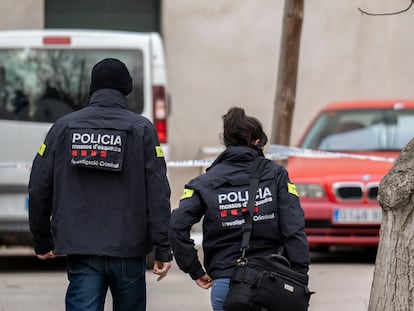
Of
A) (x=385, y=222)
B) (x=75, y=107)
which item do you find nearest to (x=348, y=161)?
(x=75, y=107)

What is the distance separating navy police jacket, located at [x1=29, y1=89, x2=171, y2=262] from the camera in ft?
18.6

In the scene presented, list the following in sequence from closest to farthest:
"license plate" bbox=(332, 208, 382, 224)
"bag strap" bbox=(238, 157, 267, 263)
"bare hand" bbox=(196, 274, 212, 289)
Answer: "bag strap" bbox=(238, 157, 267, 263)
"bare hand" bbox=(196, 274, 212, 289)
"license plate" bbox=(332, 208, 382, 224)

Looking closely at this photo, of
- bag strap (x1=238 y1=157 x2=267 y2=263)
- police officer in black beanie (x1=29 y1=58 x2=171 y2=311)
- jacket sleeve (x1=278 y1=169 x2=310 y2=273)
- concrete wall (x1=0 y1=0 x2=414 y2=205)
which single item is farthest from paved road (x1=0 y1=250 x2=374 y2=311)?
concrete wall (x1=0 y1=0 x2=414 y2=205)

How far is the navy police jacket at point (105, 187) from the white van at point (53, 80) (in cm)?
530

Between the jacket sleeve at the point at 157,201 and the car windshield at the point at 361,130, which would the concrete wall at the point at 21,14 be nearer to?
the car windshield at the point at 361,130

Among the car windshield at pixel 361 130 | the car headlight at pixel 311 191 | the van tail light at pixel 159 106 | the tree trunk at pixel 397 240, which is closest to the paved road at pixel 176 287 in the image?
the car headlight at pixel 311 191

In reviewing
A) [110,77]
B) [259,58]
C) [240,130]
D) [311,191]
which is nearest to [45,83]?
[311,191]

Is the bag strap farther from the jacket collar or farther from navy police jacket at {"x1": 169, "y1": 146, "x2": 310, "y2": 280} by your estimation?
the jacket collar

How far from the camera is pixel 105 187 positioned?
570cm

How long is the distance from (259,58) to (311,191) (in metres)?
7.30

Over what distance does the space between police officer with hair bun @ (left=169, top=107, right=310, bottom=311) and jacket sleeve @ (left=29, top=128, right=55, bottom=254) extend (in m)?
0.70

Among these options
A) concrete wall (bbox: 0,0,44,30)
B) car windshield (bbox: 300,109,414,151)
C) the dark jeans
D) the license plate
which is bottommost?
the license plate

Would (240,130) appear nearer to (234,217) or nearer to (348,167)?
(234,217)

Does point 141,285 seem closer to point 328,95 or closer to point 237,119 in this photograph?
point 237,119
